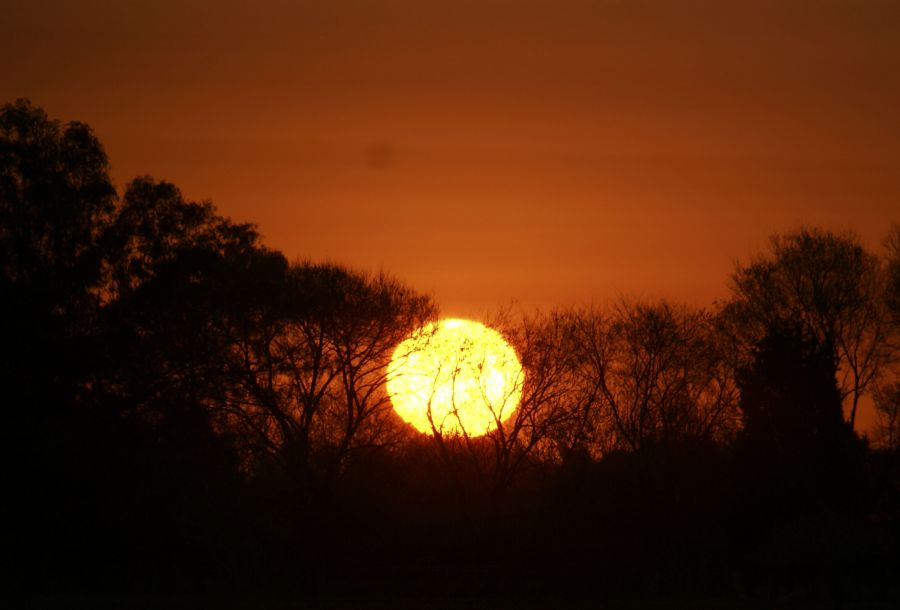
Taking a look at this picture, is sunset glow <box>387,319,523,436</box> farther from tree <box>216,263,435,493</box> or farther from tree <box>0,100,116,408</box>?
tree <box>0,100,116,408</box>

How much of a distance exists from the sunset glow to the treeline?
3.19ft

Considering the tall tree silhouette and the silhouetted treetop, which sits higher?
the silhouetted treetop

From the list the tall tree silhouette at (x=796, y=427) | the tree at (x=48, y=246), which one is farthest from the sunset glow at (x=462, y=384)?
the tree at (x=48, y=246)

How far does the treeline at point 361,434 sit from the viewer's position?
4253 centimetres

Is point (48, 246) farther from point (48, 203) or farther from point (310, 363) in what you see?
point (310, 363)

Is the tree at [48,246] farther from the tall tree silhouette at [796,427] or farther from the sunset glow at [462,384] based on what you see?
the tall tree silhouette at [796,427]

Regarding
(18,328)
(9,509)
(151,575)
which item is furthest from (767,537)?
(18,328)

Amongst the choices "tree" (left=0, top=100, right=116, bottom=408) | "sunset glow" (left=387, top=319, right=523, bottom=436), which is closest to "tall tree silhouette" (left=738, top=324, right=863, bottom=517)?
"sunset glow" (left=387, top=319, right=523, bottom=436)

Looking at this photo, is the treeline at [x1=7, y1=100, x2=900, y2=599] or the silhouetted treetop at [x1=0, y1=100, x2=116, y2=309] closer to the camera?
the treeline at [x1=7, y1=100, x2=900, y2=599]

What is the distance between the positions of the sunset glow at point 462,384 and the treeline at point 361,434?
97 centimetres

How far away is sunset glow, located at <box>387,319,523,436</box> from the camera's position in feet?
217

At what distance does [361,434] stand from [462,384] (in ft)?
20.2

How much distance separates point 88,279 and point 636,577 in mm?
28168

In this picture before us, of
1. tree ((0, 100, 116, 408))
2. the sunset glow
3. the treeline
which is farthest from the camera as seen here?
the sunset glow
